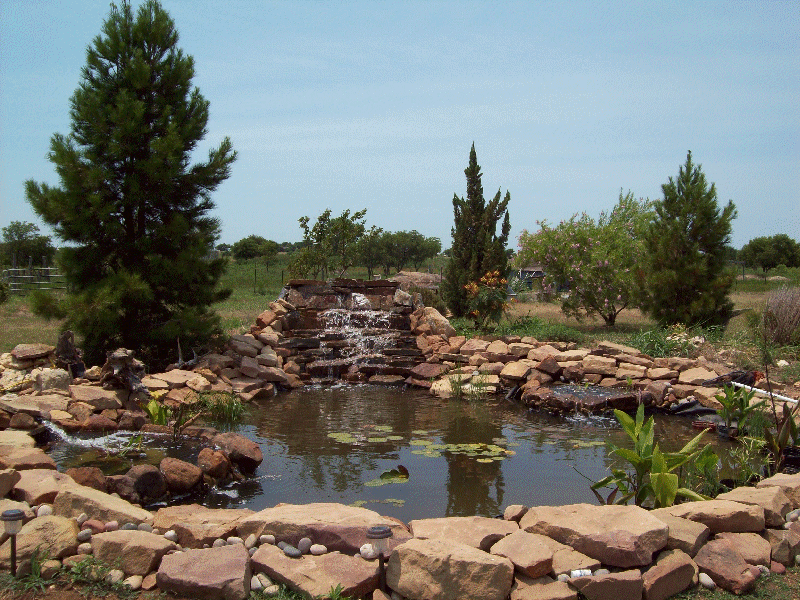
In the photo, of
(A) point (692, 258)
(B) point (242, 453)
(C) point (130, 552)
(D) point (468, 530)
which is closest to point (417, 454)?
(B) point (242, 453)

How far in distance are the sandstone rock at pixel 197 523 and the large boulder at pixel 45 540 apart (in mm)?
472

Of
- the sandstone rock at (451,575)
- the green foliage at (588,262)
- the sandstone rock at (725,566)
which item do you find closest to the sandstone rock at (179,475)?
the sandstone rock at (451,575)

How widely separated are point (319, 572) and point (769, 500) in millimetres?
2507

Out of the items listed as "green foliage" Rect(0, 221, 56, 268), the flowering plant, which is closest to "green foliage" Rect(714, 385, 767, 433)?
the flowering plant

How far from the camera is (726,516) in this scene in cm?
334

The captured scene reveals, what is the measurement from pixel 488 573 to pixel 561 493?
202 cm

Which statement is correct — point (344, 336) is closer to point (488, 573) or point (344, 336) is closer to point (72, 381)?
point (72, 381)

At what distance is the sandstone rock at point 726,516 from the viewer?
335 cm

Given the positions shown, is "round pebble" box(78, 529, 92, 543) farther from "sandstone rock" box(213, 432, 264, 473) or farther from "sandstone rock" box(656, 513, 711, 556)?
"sandstone rock" box(656, 513, 711, 556)

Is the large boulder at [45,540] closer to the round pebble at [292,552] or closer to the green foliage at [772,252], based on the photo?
the round pebble at [292,552]

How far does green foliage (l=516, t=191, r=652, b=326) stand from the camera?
47.4 ft

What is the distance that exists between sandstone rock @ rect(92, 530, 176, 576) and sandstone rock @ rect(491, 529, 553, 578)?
5.18 ft

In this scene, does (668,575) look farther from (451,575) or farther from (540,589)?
(451,575)

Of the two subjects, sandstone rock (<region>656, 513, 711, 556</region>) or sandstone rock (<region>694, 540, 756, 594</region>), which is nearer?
sandstone rock (<region>694, 540, 756, 594</region>)
